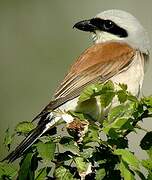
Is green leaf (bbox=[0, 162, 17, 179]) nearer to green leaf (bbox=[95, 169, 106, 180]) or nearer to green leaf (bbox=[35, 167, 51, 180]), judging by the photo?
green leaf (bbox=[35, 167, 51, 180])

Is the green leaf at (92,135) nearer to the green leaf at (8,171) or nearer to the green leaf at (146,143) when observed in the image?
the green leaf at (146,143)

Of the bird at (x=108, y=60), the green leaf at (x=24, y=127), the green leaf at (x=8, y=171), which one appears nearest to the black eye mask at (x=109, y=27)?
the bird at (x=108, y=60)

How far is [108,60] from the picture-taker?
3561mm

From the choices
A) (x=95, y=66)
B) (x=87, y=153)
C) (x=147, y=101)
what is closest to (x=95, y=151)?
(x=87, y=153)

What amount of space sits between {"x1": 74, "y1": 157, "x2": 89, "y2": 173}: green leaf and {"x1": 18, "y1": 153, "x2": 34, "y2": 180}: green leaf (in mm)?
146

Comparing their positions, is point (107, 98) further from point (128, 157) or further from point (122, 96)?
point (128, 157)

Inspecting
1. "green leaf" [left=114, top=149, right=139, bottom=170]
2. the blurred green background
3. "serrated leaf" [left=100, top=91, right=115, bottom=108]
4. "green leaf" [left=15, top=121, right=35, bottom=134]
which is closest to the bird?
"green leaf" [left=15, top=121, right=35, bottom=134]

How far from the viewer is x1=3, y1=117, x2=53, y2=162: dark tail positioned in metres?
2.66

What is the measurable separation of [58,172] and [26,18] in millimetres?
3218

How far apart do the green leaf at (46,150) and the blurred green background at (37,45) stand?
2.36m

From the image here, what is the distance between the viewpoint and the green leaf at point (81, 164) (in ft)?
7.49

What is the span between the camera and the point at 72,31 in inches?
208

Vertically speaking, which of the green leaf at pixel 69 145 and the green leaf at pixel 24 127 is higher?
the green leaf at pixel 24 127

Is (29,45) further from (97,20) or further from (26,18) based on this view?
(97,20)
